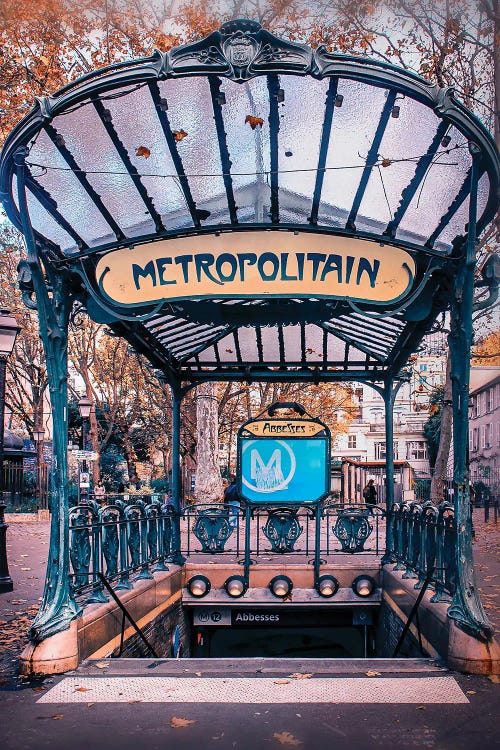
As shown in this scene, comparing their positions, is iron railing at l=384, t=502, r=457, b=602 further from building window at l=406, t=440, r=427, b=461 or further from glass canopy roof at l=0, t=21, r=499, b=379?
building window at l=406, t=440, r=427, b=461

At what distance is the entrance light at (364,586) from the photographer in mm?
11109

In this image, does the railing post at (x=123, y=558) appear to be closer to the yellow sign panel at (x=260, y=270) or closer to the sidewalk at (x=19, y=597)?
the sidewalk at (x=19, y=597)

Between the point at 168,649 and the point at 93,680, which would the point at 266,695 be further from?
the point at 168,649

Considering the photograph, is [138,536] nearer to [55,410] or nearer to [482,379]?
[55,410]

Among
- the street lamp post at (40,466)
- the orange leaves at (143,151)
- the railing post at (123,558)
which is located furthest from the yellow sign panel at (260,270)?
the street lamp post at (40,466)

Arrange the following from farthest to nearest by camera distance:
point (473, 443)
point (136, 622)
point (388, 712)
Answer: point (473, 443) < point (136, 622) < point (388, 712)

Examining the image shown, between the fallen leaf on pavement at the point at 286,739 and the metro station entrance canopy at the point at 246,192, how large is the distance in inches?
87.2

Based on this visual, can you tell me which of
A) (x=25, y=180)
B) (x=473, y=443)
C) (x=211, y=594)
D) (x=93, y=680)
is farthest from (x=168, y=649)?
(x=473, y=443)

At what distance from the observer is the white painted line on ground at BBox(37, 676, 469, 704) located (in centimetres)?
526

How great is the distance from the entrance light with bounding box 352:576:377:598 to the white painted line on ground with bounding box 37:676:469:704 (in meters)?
5.43

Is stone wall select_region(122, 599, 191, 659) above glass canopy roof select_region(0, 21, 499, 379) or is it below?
below

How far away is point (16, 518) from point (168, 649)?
22.1 metres

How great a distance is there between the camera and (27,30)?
20172 millimetres

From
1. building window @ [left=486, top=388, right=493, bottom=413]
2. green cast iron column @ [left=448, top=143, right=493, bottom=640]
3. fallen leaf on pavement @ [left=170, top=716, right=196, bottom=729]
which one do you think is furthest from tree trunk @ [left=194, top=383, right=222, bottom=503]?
building window @ [left=486, top=388, right=493, bottom=413]
